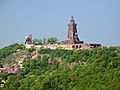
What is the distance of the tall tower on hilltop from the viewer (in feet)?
292

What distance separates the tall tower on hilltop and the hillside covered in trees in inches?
116

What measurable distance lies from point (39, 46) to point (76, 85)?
24623 millimetres

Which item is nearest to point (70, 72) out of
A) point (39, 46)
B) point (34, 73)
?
point (34, 73)

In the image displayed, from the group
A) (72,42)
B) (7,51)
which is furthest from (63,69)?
(7,51)

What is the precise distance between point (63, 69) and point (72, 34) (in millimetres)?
12415

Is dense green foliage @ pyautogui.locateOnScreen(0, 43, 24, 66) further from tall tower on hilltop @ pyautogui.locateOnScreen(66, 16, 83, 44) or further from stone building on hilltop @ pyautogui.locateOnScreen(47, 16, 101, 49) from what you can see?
tall tower on hilltop @ pyautogui.locateOnScreen(66, 16, 83, 44)

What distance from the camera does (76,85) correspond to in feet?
226

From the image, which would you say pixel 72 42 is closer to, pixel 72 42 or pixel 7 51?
pixel 72 42

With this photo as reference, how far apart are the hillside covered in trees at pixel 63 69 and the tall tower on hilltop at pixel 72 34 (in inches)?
116

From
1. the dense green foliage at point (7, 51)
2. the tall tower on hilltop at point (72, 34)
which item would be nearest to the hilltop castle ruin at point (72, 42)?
the tall tower on hilltop at point (72, 34)

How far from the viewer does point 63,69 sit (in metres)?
78.5

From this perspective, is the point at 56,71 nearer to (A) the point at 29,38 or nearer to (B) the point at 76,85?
(B) the point at 76,85

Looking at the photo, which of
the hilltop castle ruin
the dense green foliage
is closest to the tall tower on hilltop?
the hilltop castle ruin

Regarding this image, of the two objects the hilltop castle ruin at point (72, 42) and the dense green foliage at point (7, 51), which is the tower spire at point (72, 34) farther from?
the dense green foliage at point (7, 51)
